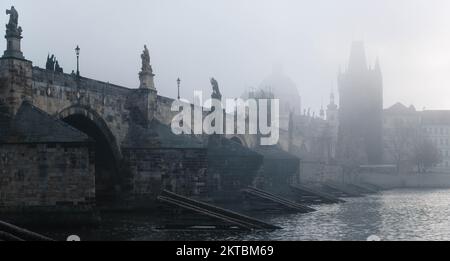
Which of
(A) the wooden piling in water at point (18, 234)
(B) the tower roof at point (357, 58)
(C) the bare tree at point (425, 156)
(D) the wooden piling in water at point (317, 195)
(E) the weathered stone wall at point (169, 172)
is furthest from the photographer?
(B) the tower roof at point (357, 58)

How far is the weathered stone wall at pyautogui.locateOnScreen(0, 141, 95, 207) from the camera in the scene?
77.3 ft

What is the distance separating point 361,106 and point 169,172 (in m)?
94.6

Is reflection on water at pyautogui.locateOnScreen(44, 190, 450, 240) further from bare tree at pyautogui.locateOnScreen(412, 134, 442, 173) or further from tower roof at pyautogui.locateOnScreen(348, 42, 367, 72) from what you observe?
tower roof at pyautogui.locateOnScreen(348, 42, 367, 72)

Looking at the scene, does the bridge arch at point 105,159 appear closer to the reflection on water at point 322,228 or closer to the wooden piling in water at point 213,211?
the wooden piling in water at point 213,211

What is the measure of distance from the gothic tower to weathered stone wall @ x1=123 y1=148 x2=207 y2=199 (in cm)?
8064

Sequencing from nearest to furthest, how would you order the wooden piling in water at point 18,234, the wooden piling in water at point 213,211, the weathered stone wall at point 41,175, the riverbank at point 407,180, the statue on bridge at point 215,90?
the wooden piling in water at point 18,234
the weathered stone wall at point 41,175
the wooden piling in water at point 213,211
the statue on bridge at point 215,90
the riverbank at point 407,180

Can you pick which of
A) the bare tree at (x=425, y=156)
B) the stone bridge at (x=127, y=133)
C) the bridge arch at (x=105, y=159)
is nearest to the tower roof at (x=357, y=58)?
the bare tree at (x=425, y=156)

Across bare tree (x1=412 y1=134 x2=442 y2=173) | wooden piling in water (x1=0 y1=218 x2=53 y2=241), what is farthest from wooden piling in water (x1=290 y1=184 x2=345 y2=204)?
bare tree (x1=412 y1=134 x2=442 y2=173)

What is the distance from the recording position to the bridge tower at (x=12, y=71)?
2491 cm

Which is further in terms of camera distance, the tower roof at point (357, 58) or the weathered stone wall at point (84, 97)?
the tower roof at point (357, 58)

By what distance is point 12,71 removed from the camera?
82.0ft

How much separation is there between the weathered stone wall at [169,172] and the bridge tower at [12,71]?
9.93 m

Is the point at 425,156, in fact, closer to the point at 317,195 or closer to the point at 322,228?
the point at 317,195

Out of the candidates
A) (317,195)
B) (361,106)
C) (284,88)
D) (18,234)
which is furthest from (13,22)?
(284,88)
